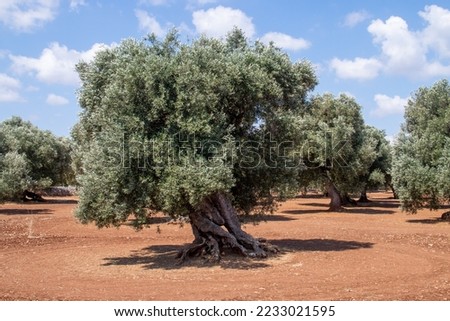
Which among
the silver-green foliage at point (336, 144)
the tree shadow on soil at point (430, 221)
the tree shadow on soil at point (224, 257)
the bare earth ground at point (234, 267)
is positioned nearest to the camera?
the bare earth ground at point (234, 267)

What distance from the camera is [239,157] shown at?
68.5 feet

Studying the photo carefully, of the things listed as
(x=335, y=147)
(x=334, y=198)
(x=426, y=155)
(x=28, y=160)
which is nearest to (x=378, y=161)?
(x=334, y=198)

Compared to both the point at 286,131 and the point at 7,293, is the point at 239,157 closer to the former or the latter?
the point at 286,131

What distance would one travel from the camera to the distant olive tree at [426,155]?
35.8 metres

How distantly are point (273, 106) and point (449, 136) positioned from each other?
2093 cm

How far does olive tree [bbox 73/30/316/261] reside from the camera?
61.4 feet

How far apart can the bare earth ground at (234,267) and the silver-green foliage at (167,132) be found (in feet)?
8.81

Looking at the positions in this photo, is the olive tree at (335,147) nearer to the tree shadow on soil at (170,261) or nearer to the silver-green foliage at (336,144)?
the silver-green foliage at (336,144)

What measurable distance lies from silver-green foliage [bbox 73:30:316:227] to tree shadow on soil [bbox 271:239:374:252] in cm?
599

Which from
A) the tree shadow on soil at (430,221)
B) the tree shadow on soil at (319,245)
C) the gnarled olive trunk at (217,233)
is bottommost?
the tree shadow on soil at (319,245)

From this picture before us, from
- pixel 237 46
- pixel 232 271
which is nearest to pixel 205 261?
pixel 232 271

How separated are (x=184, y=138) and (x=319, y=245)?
1094 cm

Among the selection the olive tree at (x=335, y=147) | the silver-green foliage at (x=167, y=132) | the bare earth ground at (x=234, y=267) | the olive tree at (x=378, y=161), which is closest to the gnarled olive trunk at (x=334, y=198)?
the olive tree at (x=335, y=147)

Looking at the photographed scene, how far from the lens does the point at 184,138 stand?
19141 millimetres
